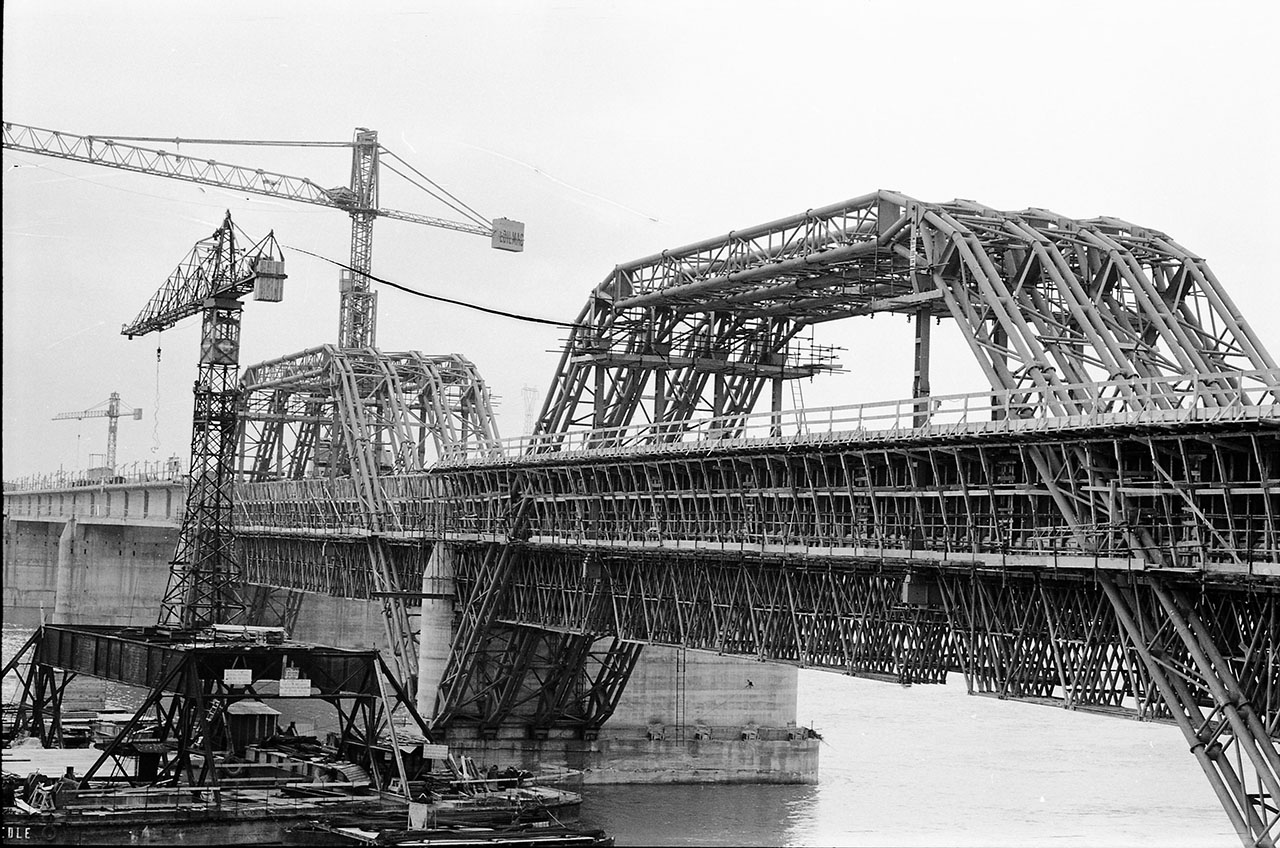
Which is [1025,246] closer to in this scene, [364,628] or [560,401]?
[560,401]

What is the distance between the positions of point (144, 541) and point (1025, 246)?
141 meters

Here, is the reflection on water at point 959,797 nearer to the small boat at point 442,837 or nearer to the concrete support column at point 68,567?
the small boat at point 442,837

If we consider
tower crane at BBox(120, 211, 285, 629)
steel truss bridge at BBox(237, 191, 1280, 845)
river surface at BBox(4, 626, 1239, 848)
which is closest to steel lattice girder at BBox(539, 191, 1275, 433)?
steel truss bridge at BBox(237, 191, 1280, 845)

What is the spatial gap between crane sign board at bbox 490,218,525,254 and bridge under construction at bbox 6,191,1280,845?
43.3m

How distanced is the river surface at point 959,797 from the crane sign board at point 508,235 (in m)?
49.6

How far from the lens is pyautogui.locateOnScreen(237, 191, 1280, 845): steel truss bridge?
45438 millimetres

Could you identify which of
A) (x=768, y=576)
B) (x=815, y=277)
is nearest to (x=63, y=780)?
(x=768, y=576)

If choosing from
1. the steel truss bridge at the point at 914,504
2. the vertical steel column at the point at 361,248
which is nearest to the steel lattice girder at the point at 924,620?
the steel truss bridge at the point at 914,504

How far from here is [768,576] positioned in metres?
64.6

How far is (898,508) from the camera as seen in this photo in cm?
5759

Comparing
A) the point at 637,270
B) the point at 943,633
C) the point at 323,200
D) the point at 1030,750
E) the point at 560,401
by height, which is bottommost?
the point at 1030,750

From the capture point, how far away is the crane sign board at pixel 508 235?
146 metres

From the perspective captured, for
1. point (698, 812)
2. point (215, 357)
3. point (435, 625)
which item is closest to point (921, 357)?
point (698, 812)

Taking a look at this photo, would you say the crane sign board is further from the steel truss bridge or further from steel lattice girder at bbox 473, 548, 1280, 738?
steel lattice girder at bbox 473, 548, 1280, 738
